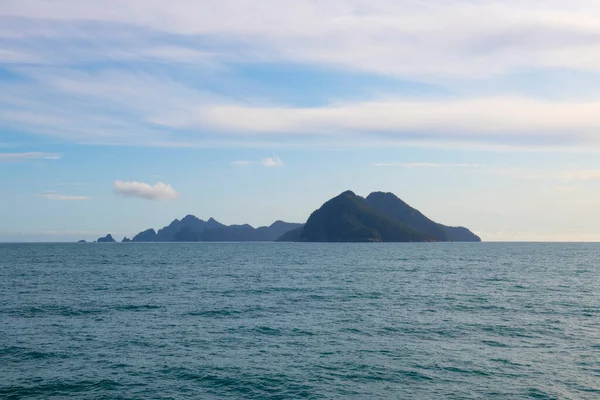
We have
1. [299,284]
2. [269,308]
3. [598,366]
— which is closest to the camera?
[598,366]

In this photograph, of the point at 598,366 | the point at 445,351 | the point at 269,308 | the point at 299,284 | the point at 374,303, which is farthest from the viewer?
the point at 299,284

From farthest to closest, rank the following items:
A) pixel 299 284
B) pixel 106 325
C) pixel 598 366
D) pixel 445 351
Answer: pixel 299 284
pixel 106 325
pixel 445 351
pixel 598 366

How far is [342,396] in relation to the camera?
30781mm

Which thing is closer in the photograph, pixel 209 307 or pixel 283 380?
pixel 283 380

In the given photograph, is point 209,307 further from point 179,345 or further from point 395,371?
point 395,371

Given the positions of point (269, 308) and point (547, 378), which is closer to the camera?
point (547, 378)

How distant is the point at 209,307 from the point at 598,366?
1772 inches

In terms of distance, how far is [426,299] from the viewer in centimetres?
7275

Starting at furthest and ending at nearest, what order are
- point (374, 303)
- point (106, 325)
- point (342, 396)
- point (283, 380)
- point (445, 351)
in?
point (374, 303), point (106, 325), point (445, 351), point (283, 380), point (342, 396)

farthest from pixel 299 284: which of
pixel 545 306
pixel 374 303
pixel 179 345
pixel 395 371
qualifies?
pixel 395 371

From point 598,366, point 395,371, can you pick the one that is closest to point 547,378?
point 598,366

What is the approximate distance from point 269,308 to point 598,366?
37722 mm

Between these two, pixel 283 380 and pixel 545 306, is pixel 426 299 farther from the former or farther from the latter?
pixel 283 380

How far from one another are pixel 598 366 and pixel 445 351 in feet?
37.7
